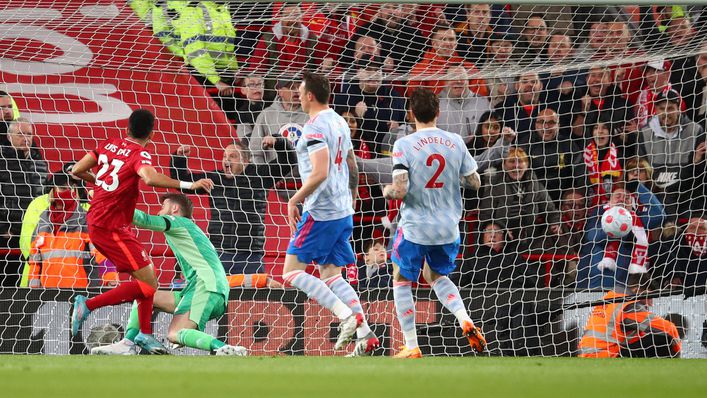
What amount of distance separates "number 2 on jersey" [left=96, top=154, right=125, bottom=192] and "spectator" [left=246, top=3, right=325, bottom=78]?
97.7 inches

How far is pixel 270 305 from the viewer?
8977 mm

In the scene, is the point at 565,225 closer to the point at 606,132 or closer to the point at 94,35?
the point at 606,132

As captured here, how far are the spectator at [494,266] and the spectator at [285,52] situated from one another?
2217 mm

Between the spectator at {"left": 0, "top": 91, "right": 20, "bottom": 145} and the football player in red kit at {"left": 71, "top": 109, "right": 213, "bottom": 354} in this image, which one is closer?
the football player in red kit at {"left": 71, "top": 109, "right": 213, "bottom": 354}

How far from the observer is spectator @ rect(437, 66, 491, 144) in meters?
10.4

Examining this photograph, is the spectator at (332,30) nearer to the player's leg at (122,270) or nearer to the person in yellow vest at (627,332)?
the player's leg at (122,270)

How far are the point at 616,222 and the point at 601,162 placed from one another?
107 cm

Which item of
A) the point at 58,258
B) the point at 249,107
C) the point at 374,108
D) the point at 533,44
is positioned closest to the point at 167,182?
the point at 58,258

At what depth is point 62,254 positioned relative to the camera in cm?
945

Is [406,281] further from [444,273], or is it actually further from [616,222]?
[616,222]

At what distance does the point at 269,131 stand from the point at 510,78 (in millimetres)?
2358

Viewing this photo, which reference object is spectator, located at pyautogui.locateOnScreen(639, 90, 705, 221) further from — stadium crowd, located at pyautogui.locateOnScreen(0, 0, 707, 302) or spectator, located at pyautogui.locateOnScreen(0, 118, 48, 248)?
spectator, located at pyautogui.locateOnScreen(0, 118, 48, 248)

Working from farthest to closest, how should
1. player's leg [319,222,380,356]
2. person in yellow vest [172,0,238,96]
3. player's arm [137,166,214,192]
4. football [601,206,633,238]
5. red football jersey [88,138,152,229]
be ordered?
person in yellow vest [172,0,238,96]
football [601,206,633,238]
red football jersey [88,138,152,229]
player's leg [319,222,380,356]
player's arm [137,166,214,192]

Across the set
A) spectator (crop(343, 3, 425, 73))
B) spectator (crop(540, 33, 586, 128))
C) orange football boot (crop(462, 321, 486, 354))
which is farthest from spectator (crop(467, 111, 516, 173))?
orange football boot (crop(462, 321, 486, 354))
